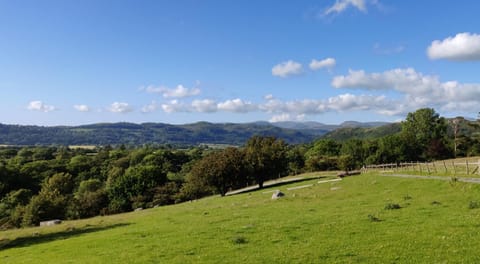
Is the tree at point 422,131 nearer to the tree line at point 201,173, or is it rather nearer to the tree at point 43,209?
the tree line at point 201,173

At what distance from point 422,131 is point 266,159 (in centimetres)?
8788

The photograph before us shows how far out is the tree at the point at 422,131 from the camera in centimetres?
13475

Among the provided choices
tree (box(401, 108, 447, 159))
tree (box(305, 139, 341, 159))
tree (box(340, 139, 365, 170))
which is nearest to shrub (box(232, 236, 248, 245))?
tree (box(401, 108, 447, 159))

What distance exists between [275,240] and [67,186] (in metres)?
117

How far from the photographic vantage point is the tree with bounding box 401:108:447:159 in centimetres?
13475

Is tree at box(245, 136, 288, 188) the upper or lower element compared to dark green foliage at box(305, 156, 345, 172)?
upper

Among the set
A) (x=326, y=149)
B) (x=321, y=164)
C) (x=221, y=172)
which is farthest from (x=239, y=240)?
(x=326, y=149)

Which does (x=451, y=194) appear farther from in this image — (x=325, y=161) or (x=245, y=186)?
(x=325, y=161)

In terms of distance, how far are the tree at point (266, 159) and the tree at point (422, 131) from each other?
217ft

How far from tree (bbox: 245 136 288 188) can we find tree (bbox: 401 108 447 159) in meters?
66.2

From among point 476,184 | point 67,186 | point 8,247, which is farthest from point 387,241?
point 67,186

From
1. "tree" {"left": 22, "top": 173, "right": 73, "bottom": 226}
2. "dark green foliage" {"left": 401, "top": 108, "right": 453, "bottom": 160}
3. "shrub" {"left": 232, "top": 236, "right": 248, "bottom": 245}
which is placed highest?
"dark green foliage" {"left": 401, "top": 108, "right": 453, "bottom": 160}

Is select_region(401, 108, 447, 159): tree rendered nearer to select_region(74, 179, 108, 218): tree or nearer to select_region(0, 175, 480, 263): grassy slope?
select_region(74, 179, 108, 218): tree

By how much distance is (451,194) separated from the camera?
30.4 m
